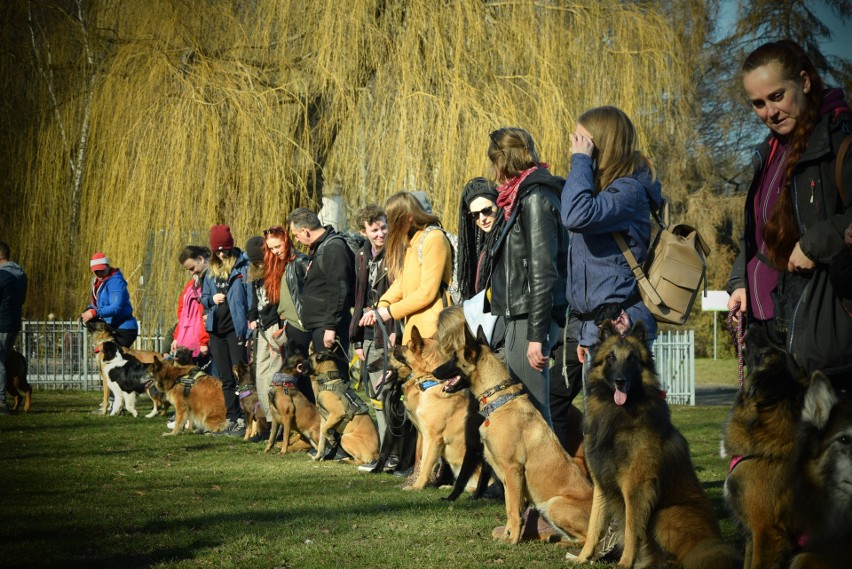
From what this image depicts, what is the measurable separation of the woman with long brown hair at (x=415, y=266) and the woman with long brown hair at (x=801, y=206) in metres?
3.78

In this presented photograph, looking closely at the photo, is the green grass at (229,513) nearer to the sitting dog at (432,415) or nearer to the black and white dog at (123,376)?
the sitting dog at (432,415)

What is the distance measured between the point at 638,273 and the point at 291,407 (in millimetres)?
6133

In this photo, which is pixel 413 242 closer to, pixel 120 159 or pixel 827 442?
pixel 827 442

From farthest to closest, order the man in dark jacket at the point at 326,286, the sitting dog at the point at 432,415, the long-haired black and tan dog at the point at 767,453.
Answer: the man in dark jacket at the point at 326,286 → the sitting dog at the point at 432,415 → the long-haired black and tan dog at the point at 767,453

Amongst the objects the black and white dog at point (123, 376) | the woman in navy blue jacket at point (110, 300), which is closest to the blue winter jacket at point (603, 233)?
the black and white dog at point (123, 376)

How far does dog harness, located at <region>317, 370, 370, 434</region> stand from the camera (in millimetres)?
9383

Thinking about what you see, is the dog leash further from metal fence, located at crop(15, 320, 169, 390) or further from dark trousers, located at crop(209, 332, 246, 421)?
metal fence, located at crop(15, 320, 169, 390)

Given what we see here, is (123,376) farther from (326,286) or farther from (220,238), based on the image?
(326,286)

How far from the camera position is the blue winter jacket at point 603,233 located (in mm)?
4633

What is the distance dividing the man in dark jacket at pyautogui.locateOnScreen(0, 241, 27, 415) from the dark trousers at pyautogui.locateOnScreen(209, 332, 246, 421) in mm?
3464

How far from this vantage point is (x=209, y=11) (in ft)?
48.8

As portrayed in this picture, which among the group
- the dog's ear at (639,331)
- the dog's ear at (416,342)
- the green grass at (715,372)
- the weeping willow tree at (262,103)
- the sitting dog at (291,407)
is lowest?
the green grass at (715,372)

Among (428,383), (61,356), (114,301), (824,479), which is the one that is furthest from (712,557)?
(61,356)

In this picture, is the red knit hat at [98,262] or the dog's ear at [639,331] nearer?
the dog's ear at [639,331]
